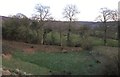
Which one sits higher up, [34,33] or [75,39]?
[34,33]

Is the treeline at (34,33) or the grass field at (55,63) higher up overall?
the treeline at (34,33)

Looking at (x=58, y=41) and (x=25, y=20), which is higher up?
(x=25, y=20)

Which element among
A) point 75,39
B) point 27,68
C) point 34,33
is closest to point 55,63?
point 27,68

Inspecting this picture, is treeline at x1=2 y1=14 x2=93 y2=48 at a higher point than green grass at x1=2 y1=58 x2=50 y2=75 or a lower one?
higher

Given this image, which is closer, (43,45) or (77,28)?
(43,45)

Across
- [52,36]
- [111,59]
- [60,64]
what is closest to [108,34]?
[52,36]

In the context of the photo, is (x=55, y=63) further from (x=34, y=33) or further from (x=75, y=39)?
(x=75, y=39)

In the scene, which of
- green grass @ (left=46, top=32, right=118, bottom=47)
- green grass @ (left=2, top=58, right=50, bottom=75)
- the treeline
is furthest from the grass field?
green grass @ (left=46, top=32, right=118, bottom=47)

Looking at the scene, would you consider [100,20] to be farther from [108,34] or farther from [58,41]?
[58,41]

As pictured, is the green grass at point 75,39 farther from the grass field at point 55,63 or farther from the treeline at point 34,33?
the grass field at point 55,63

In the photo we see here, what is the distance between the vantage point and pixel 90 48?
104 ft

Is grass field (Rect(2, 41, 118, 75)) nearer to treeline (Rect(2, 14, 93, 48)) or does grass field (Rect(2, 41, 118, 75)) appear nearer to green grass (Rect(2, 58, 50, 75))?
green grass (Rect(2, 58, 50, 75))

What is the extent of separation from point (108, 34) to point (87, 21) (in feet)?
11.5

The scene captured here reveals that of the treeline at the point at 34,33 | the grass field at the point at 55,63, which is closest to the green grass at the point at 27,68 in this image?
the grass field at the point at 55,63
